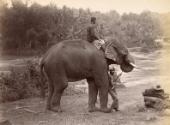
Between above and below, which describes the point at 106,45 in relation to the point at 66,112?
above

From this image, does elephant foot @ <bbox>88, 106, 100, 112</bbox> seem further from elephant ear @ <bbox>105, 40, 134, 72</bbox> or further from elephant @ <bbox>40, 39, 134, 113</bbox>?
elephant ear @ <bbox>105, 40, 134, 72</bbox>

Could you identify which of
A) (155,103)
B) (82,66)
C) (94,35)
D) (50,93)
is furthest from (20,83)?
(155,103)

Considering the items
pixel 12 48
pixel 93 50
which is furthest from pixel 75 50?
pixel 12 48

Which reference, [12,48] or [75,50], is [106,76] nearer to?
[75,50]

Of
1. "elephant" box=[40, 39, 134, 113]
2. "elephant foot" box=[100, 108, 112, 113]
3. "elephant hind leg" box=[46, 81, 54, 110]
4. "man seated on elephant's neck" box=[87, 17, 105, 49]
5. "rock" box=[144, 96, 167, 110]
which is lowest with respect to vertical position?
"elephant foot" box=[100, 108, 112, 113]

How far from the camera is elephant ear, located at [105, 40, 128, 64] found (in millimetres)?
3604

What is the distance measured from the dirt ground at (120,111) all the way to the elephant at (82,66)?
53 mm

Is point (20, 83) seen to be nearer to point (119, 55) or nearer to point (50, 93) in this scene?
point (50, 93)

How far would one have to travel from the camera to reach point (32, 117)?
135 inches

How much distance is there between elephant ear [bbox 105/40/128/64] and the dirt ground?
0.05 m

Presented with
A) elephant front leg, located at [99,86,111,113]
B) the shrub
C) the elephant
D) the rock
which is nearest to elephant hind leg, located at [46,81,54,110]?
the elephant

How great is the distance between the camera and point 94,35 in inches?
141

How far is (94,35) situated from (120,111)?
0.38 meters

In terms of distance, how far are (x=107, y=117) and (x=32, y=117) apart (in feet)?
1.14
